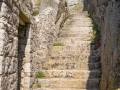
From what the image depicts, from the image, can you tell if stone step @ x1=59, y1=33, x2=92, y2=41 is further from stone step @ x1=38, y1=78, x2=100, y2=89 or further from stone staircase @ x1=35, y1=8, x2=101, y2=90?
stone step @ x1=38, y1=78, x2=100, y2=89

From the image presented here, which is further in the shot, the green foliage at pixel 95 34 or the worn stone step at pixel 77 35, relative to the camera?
the worn stone step at pixel 77 35

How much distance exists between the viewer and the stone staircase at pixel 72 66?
520cm

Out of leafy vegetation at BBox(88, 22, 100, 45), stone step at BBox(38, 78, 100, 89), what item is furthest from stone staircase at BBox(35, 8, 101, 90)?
leafy vegetation at BBox(88, 22, 100, 45)

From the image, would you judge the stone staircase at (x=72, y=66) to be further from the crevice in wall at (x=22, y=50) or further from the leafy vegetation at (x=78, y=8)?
the leafy vegetation at (x=78, y=8)

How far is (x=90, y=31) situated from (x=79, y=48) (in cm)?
159

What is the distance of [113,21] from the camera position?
4.31 meters

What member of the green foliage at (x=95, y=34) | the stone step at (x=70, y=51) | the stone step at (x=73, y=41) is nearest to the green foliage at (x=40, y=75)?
the stone step at (x=70, y=51)

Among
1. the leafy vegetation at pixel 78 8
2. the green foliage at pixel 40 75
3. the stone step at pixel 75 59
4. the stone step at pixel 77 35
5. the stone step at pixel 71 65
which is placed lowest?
the green foliage at pixel 40 75

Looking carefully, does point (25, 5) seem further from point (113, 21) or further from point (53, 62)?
point (53, 62)

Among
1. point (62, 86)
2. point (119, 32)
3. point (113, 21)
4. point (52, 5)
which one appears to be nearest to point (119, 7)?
point (113, 21)

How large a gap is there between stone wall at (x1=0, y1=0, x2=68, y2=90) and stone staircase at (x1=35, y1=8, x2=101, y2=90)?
0.33m

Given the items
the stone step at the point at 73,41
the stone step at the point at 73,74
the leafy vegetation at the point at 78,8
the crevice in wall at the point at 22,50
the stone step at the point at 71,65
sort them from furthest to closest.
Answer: the leafy vegetation at the point at 78,8 < the stone step at the point at 73,41 < the stone step at the point at 71,65 < the stone step at the point at 73,74 < the crevice in wall at the point at 22,50

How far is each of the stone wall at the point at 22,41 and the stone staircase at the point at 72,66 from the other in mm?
330

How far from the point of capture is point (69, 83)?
5.21m
